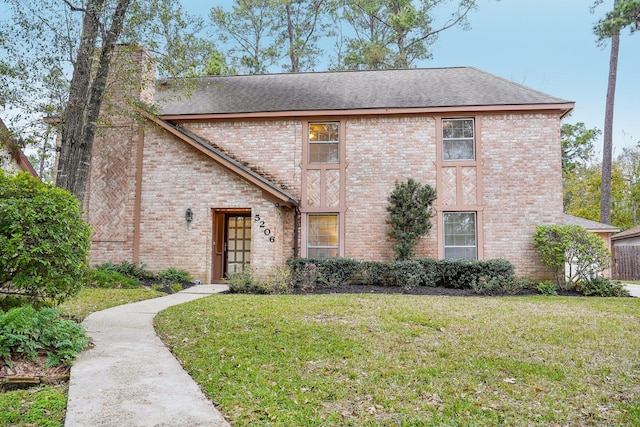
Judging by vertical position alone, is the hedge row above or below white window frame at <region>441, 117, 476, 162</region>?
below

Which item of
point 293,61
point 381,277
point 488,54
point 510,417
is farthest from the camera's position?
point 488,54

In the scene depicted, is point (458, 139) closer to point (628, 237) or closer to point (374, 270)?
point (374, 270)

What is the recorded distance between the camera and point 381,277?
1257 cm

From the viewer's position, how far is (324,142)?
13938 mm

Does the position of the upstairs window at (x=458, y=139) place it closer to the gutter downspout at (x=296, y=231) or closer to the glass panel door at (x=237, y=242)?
the gutter downspout at (x=296, y=231)

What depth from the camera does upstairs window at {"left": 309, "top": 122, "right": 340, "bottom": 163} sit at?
13914mm

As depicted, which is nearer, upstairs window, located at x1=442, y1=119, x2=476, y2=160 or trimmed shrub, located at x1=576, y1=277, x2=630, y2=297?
trimmed shrub, located at x1=576, y1=277, x2=630, y2=297

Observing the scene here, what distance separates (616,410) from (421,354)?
1.98 meters

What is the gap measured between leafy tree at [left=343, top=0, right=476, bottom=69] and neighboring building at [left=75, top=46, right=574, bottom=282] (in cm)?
1082

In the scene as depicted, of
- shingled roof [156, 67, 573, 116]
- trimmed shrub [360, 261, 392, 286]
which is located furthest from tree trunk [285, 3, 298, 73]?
trimmed shrub [360, 261, 392, 286]

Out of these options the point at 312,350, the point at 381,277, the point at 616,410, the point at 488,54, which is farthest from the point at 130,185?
the point at 488,54

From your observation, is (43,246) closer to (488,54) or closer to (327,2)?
(327,2)

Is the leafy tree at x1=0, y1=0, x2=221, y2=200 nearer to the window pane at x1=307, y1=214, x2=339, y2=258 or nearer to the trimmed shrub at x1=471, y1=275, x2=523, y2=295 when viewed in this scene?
the window pane at x1=307, y1=214, x2=339, y2=258

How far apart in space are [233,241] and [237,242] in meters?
0.13
